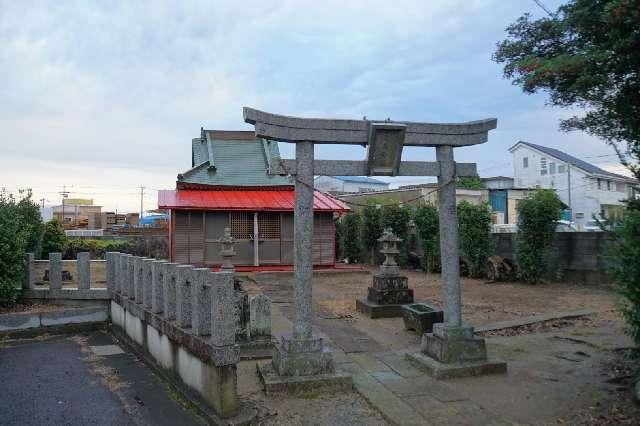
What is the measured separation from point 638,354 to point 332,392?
11.4ft

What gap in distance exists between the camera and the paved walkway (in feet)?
18.1

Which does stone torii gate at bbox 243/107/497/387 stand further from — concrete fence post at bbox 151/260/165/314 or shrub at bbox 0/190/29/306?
shrub at bbox 0/190/29/306

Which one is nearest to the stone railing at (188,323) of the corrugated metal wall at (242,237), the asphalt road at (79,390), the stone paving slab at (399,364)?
the asphalt road at (79,390)

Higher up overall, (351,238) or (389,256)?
(351,238)

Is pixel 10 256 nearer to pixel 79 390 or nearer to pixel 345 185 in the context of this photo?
pixel 79 390

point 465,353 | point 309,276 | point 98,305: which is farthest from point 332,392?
point 98,305

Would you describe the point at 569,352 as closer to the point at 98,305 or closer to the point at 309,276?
the point at 309,276

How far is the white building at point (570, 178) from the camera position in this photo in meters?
37.4

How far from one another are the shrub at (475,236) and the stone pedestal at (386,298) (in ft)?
22.8

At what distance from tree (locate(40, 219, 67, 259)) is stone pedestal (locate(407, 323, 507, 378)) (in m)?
16.6

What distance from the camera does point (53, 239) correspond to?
63.7ft

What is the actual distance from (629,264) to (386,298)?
679cm

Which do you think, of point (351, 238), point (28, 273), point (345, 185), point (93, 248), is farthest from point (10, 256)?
point (345, 185)

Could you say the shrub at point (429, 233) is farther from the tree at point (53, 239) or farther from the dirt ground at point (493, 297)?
the tree at point (53, 239)
